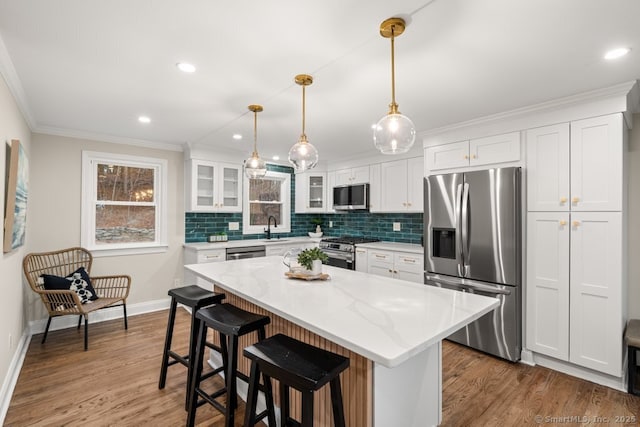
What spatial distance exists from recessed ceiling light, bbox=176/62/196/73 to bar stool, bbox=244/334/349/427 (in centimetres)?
180

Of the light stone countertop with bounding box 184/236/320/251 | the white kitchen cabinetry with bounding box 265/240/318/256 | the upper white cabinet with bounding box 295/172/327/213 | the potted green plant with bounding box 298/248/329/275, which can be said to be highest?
the upper white cabinet with bounding box 295/172/327/213

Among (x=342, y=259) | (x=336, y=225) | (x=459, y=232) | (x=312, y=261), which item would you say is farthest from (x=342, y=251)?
(x=312, y=261)

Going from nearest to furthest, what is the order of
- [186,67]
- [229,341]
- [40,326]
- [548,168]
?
[229,341], [186,67], [548,168], [40,326]

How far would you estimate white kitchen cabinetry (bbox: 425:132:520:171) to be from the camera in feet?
9.69

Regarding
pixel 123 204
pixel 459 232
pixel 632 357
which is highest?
pixel 123 204

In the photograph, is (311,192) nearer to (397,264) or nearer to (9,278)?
(397,264)

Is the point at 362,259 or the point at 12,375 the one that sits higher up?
the point at 362,259

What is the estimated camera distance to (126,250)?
4.13 m

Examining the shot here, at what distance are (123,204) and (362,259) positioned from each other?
10.9 feet

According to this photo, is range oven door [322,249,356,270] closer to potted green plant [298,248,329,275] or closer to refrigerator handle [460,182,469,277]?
refrigerator handle [460,182,469,277]

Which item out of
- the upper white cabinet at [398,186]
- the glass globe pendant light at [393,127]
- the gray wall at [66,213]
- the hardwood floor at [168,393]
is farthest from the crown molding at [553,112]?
the gray wall at [66,213]

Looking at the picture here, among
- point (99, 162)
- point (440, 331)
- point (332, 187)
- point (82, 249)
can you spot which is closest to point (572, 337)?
point (440, 331)

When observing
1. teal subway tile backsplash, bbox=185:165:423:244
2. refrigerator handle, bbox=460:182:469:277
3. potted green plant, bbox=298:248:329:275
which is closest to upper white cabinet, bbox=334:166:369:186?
teal subway tile backsplash, bbox=185:165:423:244

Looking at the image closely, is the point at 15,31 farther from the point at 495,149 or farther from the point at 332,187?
the point at 332,187
